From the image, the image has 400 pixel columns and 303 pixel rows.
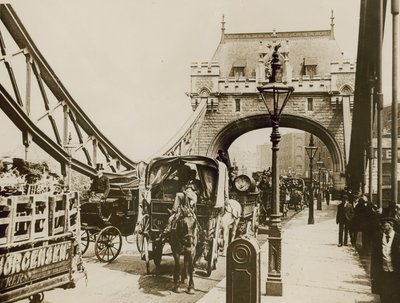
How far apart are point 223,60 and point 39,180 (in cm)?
2715

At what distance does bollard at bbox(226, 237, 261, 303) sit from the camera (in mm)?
5250

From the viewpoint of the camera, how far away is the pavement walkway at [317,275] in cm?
642

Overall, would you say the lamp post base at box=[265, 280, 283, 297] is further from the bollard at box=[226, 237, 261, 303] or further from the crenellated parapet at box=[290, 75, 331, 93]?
the crenellated parapet at box=[290, 75, 331, 93]

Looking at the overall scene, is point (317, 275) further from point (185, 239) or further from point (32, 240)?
point (32, 240)

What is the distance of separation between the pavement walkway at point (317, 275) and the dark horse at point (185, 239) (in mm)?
512

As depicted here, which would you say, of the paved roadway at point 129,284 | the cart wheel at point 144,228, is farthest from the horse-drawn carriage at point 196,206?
the paved roadway at point 129,284

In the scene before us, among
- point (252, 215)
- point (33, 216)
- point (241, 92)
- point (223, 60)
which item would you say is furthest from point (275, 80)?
point (223, 60)

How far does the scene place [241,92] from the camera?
28688 mm

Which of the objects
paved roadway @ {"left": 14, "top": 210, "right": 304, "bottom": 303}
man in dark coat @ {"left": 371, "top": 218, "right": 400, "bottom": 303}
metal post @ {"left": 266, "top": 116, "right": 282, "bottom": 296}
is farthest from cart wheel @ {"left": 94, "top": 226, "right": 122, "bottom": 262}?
man in dark coat @ {"left": 371, "top": 218, "right": 400, "bottom": 303}

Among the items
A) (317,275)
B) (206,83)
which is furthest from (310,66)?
(317,275)

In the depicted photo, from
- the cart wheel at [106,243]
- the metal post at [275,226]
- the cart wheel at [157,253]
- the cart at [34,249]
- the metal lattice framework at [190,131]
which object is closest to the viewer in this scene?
the cart at [34,249]

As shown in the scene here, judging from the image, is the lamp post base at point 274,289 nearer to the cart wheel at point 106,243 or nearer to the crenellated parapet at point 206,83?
the cart wheel at point 106,243

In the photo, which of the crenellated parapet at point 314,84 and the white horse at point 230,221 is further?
the crenellated parapet at point 314,84

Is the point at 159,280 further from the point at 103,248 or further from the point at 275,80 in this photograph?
the point at 275,80
